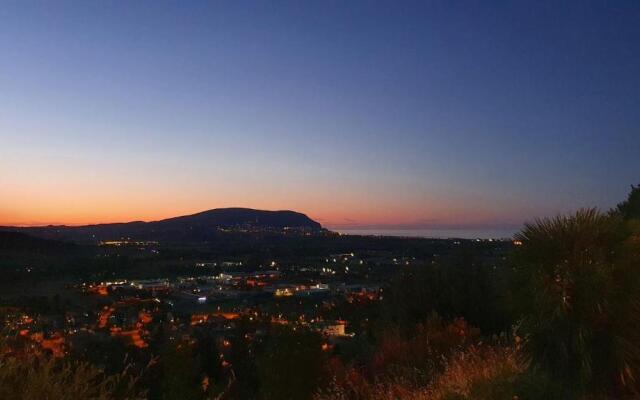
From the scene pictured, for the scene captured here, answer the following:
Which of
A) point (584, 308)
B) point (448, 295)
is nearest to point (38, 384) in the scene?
point (584, 308)

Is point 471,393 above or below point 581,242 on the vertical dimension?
below

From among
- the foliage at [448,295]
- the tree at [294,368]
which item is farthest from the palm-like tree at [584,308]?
the tree at [294,368]

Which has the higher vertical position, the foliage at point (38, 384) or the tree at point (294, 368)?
the foliage at point (38, 384)

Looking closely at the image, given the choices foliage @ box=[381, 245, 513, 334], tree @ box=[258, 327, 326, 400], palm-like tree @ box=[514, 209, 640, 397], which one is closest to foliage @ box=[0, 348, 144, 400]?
palm-like tree @ box=[514, 209, 640, 397]

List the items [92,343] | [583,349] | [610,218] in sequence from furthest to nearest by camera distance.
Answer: [92,343] < [610,218] < [583,349]

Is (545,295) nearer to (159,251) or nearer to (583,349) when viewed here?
(583,349)

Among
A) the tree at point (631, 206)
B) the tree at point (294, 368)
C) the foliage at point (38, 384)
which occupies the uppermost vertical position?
the tree at point (631, 206)

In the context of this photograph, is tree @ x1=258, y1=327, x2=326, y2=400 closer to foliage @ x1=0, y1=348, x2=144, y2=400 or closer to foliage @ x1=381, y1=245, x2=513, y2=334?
foliage @ x1=381, y1=245, x2=513, y2=334

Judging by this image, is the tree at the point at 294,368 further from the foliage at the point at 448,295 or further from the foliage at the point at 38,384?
the foliage at the point at 38,384

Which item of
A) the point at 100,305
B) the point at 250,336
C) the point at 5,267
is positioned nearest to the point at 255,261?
the point at 5,267
